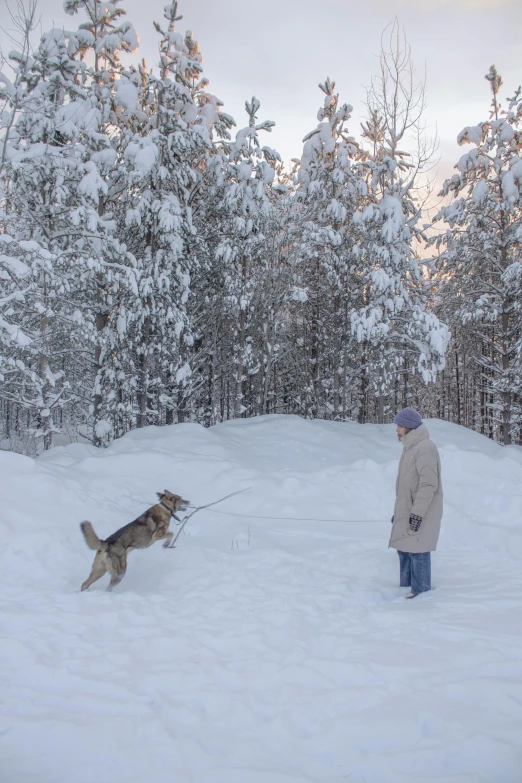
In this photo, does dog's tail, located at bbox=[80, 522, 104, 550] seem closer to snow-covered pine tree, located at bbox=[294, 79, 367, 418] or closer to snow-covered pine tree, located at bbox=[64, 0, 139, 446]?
snow-covered pine tree, located at bbox=[64, 0, 139, 446]

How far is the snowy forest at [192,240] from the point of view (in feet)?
35.1

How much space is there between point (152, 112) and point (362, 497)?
12636 millimetres

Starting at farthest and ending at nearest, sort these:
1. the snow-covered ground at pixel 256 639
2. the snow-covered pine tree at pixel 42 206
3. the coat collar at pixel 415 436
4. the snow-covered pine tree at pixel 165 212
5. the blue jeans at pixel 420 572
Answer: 1. the snow-covered pine tree at pixel 165 212
2. the snow-covered pine tree at pixel 42 206
3. the coat collar at pixel 415 436
4. the blue jeans at pixel 420 572
5. the snow-covered ground at pixel 256 639

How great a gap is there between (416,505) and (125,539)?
330cm

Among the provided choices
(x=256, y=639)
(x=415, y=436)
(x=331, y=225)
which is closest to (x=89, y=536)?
(x=256, y=639)

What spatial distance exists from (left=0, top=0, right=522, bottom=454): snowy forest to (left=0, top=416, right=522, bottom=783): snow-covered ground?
4.62 meters

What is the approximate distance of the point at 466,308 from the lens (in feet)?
49.5

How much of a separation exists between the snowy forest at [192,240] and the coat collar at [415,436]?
6.95m

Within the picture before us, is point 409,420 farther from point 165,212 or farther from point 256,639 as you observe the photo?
point 165,212

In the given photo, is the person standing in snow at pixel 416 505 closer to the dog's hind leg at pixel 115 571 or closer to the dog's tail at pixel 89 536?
the dog's hind leg at pixel 115 571

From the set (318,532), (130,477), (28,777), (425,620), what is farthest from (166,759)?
(130,477)

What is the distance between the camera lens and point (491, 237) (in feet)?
48.3

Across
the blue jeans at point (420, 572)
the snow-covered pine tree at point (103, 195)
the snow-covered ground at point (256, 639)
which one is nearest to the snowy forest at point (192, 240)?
the snow-covered pine tree at point (103, 195)

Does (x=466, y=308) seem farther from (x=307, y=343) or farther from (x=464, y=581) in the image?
(x=464, y=581)
